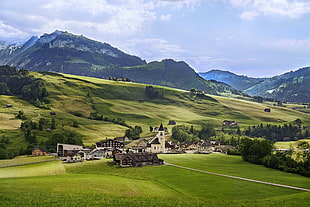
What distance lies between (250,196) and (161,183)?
19174 mm

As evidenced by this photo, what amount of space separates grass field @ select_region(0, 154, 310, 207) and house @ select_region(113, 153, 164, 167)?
5.75 metres

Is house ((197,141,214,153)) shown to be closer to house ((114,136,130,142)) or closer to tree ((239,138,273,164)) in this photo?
tree ((239,138,273,164))

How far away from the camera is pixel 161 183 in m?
67.5

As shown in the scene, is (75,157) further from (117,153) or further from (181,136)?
(181,136)

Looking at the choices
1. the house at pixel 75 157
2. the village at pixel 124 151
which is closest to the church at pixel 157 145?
the village at pixel 124 151

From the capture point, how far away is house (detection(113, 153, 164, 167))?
91.1 m

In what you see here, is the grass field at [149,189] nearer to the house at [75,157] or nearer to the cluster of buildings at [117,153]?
the cluster of buildings at [117,153]

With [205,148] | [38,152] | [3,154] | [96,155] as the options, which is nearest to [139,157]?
[96,155]

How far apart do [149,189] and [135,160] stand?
3362cm

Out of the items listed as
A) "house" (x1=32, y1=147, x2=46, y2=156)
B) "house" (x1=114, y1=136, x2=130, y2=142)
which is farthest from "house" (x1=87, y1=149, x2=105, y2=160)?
"house" (x1=114, y1=136, x2=130, y2=142)

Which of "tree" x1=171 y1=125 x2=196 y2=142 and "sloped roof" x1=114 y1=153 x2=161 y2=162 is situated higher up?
"sloped roof" x1=114 y1=153 x2=161 y2=162

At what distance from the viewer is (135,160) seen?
93312mm

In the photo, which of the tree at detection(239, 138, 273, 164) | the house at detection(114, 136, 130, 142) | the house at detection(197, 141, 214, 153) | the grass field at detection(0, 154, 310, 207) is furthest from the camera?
the house at detection(114, 136, 130, 142)

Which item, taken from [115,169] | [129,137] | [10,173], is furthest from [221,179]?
[129,137]
